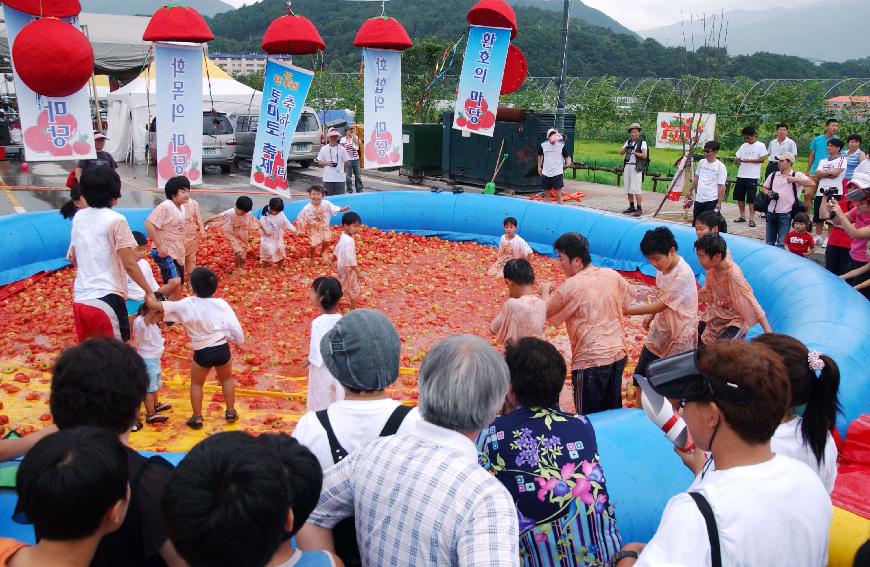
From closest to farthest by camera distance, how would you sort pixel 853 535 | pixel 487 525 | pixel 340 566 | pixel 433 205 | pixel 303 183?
pixel 487 525, pixel 340 566, pixel 853 535, pixel 433 205, pixel 303 183

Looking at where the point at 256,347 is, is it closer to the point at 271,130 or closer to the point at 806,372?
the point at 271,130

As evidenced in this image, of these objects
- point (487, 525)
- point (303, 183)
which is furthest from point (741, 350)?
point (303, 183)

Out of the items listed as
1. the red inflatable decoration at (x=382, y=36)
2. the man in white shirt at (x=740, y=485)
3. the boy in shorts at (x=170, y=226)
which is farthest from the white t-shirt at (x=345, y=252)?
the man in white shirt at (x=740, y=485)

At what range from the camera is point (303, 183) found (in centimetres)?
1864

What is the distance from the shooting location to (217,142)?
19609 millimetres

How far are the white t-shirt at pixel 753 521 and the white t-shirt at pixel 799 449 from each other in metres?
0.60

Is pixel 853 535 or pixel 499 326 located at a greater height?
pixel 499 326

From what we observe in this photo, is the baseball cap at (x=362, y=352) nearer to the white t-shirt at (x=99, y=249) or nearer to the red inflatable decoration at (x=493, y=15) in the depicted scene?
the white t-shirt at (x=99, y=249)

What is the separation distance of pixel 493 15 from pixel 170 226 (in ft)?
25.5

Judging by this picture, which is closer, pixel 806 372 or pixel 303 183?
pixel 806 372

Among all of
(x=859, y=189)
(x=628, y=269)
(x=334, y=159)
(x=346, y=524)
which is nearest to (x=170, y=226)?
(x=334, y=159)

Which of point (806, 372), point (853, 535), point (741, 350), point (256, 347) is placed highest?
point (741, 350)

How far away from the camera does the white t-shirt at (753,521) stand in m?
1.86

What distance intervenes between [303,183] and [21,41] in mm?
10887
